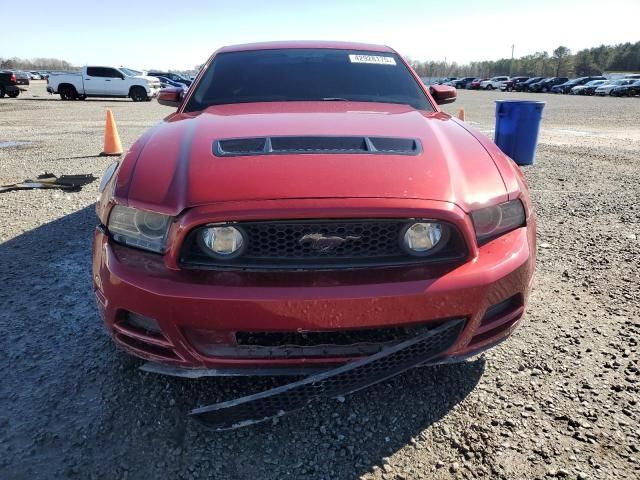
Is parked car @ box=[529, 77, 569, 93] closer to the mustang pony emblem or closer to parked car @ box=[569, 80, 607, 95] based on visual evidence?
parked car @ box=[569, 80, 607, 95]

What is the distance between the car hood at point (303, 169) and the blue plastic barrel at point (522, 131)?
5608 millimetres

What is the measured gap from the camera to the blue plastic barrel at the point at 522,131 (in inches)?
286

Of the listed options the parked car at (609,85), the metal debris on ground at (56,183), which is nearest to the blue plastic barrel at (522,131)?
the metal debris on ground at (56,183)

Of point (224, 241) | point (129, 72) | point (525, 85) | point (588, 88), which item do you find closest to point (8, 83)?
point (129, 72)

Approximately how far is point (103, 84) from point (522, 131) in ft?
73.3

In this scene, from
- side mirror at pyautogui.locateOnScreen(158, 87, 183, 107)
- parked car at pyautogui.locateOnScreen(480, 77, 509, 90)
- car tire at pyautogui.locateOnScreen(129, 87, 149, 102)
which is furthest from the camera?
parked car at pyautogui.locateOnScreen(480, 77, 509, 90)

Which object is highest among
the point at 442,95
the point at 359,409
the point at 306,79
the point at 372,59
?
the point at 372,59

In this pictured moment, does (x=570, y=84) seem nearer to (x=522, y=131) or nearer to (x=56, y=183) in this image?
(x=522, y=131)

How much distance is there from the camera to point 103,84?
23.4m

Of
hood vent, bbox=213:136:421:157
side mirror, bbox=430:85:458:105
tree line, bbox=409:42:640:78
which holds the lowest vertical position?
hood vent, bbox=213:136:421:157

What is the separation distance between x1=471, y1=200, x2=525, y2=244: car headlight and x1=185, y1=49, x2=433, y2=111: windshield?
1217 millimetres

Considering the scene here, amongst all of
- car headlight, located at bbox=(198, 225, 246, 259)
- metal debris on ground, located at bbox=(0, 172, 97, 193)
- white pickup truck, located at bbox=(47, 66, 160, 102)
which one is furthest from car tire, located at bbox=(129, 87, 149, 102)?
car headlight, located at bbox=(198, 225, 246, 259)

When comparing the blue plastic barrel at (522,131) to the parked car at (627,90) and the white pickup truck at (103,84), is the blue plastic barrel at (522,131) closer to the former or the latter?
the white pickup truck at (103,84)

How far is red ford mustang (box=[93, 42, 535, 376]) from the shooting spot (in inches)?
62.5
